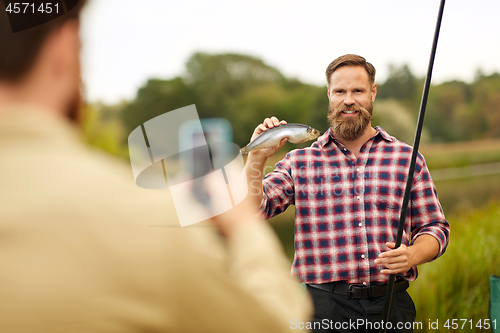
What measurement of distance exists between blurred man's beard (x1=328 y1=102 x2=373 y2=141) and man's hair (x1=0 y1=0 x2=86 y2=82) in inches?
60.2

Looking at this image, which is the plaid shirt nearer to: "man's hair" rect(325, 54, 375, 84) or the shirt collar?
the shirt collar

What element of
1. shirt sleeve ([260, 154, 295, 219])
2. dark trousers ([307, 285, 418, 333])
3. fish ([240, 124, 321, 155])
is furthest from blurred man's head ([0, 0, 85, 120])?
dark trousers ([307, 285, 418, 333])

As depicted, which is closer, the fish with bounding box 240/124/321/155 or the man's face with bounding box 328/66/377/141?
the fish with bounding box 240/124/321/155

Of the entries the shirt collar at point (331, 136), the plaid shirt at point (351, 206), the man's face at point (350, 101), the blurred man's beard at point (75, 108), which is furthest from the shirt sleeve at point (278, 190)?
the blurred man's beard at point (75, 108)

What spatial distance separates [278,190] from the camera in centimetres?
183

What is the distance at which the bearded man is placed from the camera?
1.72m

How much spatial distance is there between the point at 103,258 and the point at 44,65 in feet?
0.97

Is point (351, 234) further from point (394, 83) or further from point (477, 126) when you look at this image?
point (477, 126)

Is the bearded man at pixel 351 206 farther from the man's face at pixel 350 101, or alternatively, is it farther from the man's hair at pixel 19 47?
the man's hair at pixel 19 47

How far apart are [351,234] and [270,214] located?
0.39 meters

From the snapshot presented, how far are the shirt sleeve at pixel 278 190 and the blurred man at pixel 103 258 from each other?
50.0 inches

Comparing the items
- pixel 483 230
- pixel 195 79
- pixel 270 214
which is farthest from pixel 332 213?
pixel 195 79

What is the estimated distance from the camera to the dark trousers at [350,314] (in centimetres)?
171

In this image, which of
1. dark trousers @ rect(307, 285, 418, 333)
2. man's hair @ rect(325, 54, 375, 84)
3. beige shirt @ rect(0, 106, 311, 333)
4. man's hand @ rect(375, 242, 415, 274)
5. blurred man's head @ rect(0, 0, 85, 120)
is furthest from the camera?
man's hair @ rect(325, 54, 375, 84)
